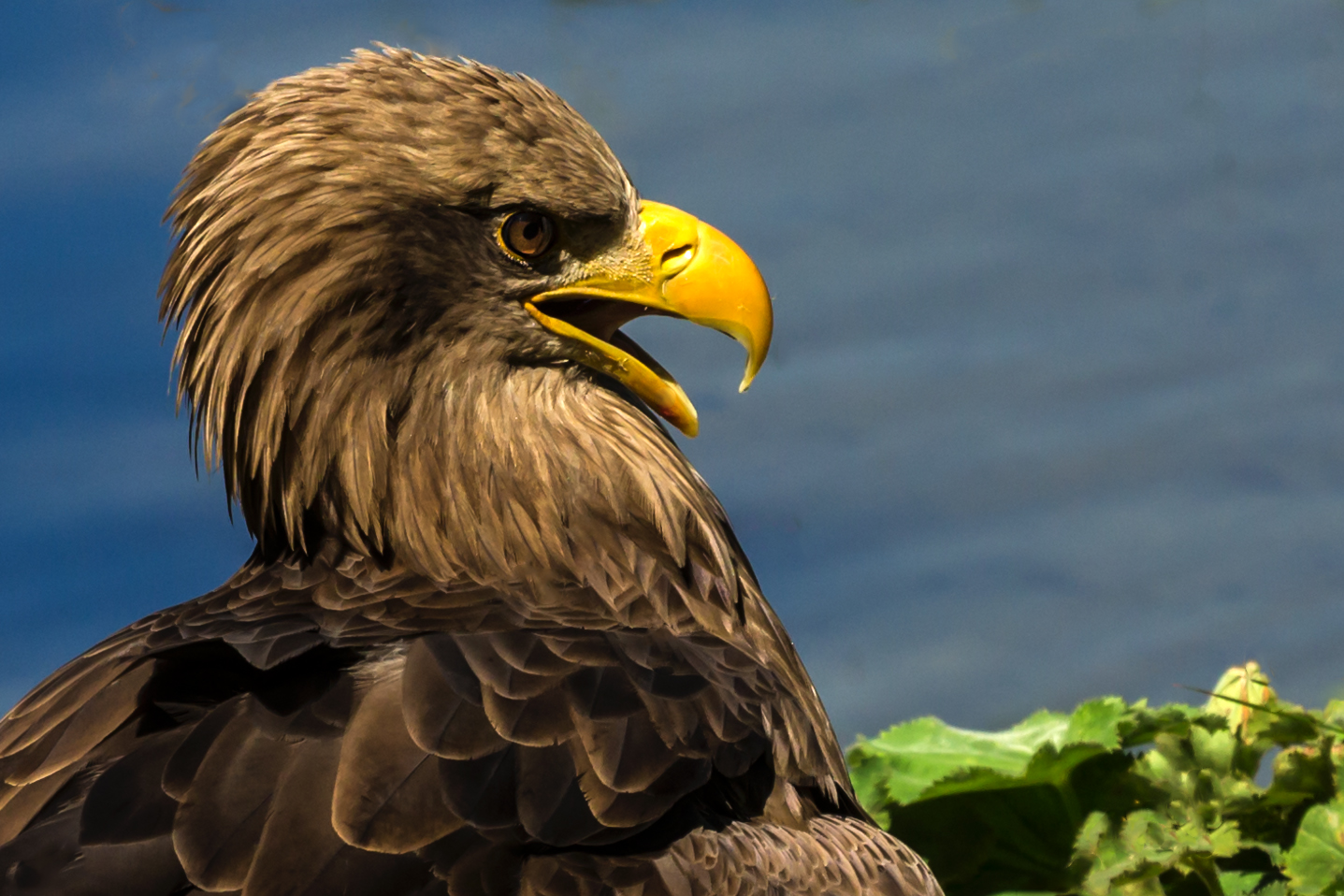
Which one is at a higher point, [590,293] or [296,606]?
[590,293]

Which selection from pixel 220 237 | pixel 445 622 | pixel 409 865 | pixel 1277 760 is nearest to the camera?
pixel 409 865

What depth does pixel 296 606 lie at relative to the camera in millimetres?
3359

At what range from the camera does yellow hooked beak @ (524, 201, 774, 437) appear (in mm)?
3662

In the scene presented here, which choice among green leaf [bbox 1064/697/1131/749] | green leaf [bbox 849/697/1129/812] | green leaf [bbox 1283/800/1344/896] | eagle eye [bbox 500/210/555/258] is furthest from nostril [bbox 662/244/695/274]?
green leaf [bbox 1283/800/1344/896]

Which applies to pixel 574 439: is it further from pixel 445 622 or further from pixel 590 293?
pixel 445 622

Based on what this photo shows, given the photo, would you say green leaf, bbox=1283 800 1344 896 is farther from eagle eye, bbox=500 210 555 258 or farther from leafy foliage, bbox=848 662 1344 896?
eagle eye, bbox=500 210 555 258

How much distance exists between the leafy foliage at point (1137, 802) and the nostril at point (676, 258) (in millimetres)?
2150

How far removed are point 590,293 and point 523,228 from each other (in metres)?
0.23

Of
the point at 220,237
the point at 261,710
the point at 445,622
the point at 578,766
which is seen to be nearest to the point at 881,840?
the point at 578,766

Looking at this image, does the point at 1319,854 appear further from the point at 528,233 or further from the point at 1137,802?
the point at 528,233

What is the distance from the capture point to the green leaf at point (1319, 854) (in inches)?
179

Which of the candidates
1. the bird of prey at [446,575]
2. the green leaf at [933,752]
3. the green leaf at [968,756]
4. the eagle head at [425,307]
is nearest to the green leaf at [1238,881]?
the green leaf at [968,756]

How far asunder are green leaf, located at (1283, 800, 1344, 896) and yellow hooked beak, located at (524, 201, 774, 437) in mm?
2324

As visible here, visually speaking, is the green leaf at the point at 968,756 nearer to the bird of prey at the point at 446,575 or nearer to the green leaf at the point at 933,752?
the green leaf at the point at 933,752
